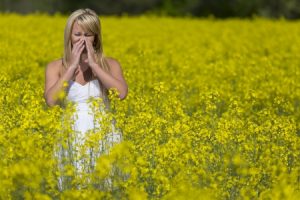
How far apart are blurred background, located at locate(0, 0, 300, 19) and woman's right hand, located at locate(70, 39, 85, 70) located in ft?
114

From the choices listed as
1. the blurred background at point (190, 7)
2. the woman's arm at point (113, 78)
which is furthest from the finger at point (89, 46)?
the blurred background at point (190, 7)

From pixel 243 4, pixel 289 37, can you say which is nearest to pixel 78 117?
pixel 289 37

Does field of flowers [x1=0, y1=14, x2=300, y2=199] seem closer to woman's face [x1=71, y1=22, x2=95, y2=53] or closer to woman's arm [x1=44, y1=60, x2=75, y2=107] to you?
A: woman's arm [x1=44, y1=60, x2=75, y2=107]

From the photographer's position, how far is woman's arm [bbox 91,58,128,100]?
20.0 ft

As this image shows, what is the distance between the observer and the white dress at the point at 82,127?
5.62 m

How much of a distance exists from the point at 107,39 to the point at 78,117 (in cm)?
1100

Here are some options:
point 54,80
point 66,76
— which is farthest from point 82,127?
point 54,80

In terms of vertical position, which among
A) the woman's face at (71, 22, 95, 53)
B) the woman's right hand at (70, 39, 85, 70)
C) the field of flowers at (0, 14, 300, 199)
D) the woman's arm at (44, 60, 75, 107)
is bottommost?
the field of flowers at (0, 14, 300, 199)

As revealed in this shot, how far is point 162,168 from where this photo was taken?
18.6ft

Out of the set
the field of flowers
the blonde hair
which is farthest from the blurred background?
the blonde hair

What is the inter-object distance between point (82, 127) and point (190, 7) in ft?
125

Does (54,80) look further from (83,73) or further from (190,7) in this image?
(190,7)

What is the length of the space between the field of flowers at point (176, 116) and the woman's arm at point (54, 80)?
107 millimetres

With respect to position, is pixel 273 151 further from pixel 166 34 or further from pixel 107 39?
pixel 166 34
